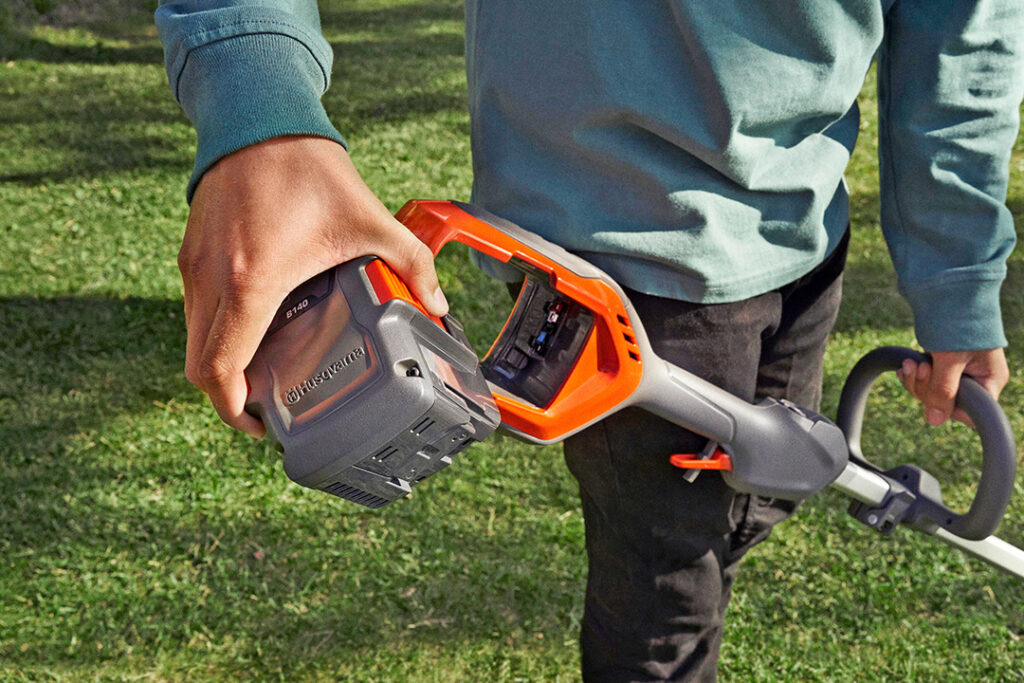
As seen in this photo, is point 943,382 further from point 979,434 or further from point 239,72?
point 239,72

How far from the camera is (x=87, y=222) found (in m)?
4.75

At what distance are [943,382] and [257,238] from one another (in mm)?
1200

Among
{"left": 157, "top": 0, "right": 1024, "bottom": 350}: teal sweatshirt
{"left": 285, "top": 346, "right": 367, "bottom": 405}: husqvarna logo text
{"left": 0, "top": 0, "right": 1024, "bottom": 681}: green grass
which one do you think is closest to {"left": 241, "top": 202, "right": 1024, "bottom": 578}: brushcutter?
{"left": 285, "top": 346, "right": 367, "bottom": 405}: husqvarna logo text

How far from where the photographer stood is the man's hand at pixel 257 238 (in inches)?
32.0

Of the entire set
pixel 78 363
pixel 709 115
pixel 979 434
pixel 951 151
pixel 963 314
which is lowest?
pixel 78 363

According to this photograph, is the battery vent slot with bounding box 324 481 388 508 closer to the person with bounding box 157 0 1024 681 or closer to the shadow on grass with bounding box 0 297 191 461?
the person with bounding box 157 0 1024 681

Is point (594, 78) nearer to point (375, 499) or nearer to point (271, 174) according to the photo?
point (271, 174)

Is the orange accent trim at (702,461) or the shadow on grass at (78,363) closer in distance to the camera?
the orange accent trim at (702,461)

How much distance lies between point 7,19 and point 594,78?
8.27 m

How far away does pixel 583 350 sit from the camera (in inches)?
49.1

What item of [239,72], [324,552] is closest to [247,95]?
[239,72]

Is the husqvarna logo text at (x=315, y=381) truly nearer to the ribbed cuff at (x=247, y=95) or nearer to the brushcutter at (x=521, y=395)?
the brushcutter at (x=521, y=395)

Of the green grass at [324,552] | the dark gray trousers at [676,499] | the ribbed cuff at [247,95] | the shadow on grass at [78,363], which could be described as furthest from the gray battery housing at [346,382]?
the shadow on grass at [78,363]

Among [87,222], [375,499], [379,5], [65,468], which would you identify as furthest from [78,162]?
[375,499]
